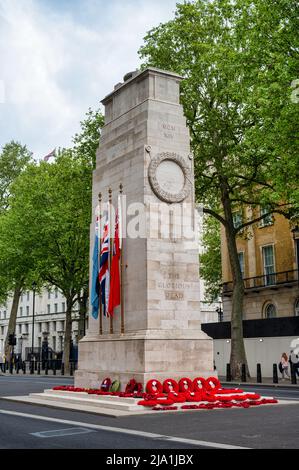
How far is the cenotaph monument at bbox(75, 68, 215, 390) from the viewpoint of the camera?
16.8 metres

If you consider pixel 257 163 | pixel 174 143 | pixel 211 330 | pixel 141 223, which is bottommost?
pixel 211 330

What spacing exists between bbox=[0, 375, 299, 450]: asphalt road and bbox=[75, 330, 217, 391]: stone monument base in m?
2.13

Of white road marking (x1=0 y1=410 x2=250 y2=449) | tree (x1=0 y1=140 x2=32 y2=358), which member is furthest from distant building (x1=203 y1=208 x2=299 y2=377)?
white road marking (x1=0 y1=410 x2=250 y2=449)

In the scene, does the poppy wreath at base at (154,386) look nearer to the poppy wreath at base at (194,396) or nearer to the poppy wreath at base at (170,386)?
the poppy wreath at base at (170,386)

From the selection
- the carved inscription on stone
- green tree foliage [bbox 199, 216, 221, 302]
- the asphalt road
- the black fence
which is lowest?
the asphalt road

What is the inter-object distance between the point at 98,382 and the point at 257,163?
57.1ft

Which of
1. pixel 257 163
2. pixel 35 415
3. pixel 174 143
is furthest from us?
pixel 257 163

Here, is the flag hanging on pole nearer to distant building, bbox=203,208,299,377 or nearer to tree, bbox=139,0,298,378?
tree, bbox=139,0,298,378

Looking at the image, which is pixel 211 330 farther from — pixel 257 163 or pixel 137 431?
pixel 137 431

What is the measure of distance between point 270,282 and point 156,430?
1342 inches

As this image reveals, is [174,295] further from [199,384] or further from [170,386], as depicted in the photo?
[170,386]

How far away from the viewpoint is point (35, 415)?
14.4m

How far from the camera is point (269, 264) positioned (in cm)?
4500

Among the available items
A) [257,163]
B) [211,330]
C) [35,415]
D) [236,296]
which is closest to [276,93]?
[257,163]
